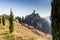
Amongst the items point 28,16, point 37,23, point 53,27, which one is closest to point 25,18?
point 28,16

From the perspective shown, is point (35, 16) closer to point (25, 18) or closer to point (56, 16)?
point (25, 18)

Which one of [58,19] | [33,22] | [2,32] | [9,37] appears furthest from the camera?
[33,22]

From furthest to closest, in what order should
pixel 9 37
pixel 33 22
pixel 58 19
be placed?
pixel 33 22 < pixel 9 37 < pixel 58 19

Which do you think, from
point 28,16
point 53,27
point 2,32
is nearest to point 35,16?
point 28,16

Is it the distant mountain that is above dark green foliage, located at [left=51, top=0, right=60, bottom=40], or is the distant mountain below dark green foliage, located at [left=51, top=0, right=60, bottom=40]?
below

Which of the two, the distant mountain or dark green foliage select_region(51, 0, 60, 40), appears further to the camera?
the distant mountain

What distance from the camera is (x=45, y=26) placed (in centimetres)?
9775

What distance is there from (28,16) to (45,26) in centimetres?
1169

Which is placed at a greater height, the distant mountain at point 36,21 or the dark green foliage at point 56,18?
the dark green foliage at point 56,18

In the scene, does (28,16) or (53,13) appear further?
(28,16)

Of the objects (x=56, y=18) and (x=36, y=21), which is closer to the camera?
(x=56, y=18)

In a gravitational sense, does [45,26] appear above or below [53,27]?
below

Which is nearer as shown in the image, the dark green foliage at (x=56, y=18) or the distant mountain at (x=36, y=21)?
the dark green foliage at (x=56, y=18)

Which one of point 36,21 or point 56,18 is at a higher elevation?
point 56,18
